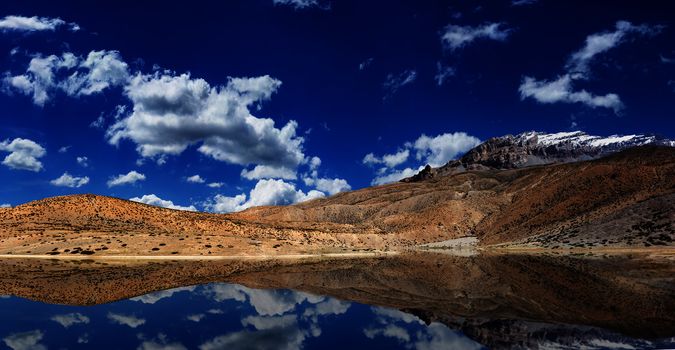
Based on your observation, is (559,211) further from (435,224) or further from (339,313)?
(339,313)

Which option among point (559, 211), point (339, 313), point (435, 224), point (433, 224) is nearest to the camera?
point (339, 313)

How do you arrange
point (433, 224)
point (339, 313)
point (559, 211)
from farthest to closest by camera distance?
point (433, 224) < point (559, 211) < point (339, 313)

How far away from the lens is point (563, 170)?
15138cm

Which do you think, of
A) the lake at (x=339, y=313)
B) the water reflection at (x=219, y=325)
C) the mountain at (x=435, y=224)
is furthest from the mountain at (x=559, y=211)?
the water reflection at (x=219, y=325)

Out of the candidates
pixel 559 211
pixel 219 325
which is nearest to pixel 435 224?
pixel 559 211

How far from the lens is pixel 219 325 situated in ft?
66.4

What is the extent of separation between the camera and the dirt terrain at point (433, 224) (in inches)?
3049

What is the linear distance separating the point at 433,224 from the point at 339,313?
115544 millimetres

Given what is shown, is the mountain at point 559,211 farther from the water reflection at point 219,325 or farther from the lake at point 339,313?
the water reflection at point 219,325

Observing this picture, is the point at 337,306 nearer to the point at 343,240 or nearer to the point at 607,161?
the point at 343,240

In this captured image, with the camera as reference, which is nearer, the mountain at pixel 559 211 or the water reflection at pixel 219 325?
the water reflection at pixel 219 325

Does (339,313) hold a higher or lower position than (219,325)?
lower

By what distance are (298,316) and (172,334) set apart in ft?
19.8

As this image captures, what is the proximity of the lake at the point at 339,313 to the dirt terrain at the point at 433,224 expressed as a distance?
42.6m
